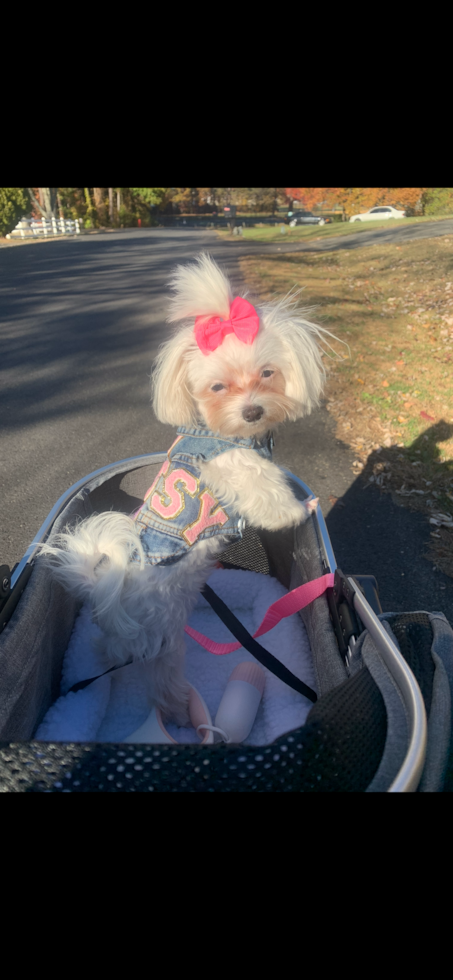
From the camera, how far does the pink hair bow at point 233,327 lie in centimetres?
184

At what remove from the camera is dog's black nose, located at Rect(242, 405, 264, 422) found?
74.0 inches

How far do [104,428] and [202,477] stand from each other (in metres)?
3.19

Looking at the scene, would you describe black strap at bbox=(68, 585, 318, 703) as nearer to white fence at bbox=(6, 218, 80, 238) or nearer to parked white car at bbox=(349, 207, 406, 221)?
parked white car at bbox=(349, 207, 406, 221)

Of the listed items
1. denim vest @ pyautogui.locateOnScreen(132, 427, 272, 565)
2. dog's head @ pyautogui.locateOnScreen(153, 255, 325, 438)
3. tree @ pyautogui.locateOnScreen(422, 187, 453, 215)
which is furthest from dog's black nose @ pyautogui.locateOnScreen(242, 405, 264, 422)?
tree @ pyautogui.locateOnScreen(422, 187, 453, 215)

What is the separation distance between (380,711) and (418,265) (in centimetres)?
944

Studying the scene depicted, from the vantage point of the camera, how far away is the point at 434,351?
6.02 metres

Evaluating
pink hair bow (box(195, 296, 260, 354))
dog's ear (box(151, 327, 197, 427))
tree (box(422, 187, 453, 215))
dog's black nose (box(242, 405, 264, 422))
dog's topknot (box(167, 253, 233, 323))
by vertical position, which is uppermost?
tree (box(422, 187, 453, 215))

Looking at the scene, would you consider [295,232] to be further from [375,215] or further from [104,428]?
[104,428]

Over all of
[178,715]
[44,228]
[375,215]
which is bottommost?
[178,715]

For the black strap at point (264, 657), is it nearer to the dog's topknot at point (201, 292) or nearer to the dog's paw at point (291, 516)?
the dog's paw at point (291, 516)

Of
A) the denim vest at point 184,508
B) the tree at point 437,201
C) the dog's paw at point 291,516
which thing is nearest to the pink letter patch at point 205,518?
the denim vest at point 184,508

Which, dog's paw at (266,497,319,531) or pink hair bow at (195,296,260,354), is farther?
dog's paw at (266,497,319,531)

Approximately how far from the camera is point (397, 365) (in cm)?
586

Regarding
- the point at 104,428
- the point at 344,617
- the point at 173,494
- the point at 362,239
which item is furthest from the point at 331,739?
the point at 362,239
